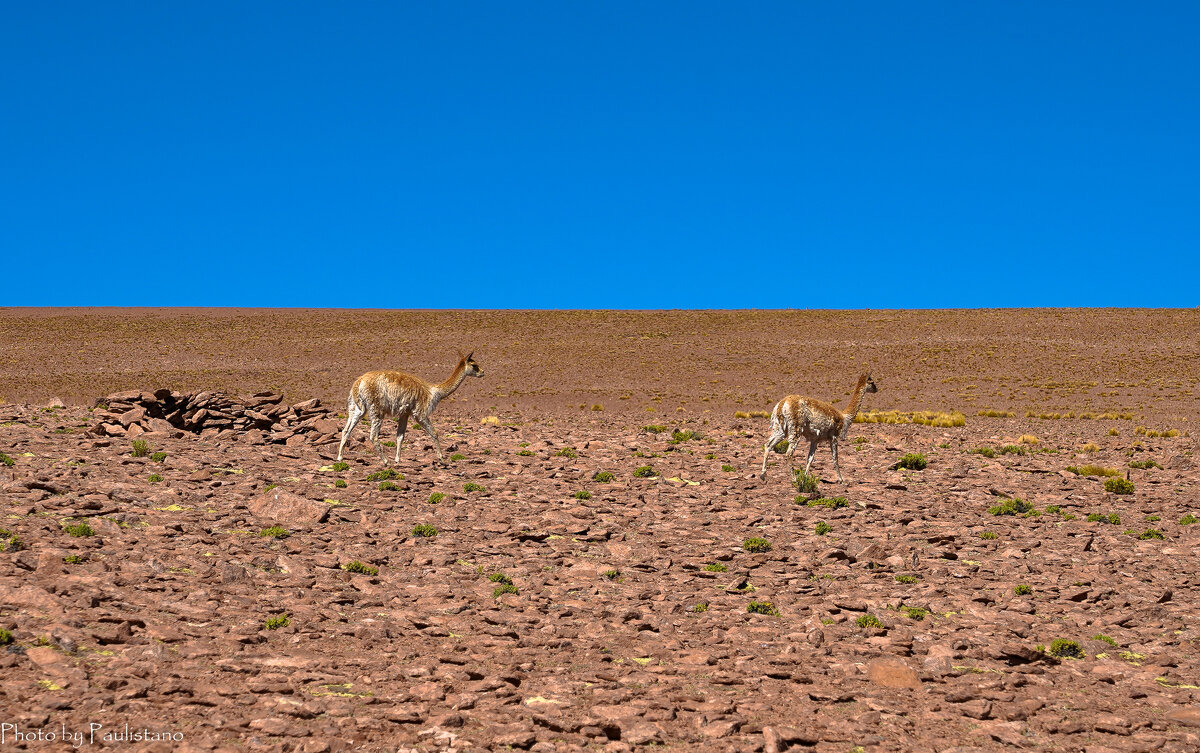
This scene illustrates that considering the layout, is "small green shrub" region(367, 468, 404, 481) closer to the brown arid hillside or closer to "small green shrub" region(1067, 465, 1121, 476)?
"small green shrub" region(1067, 465, 1121, 476)

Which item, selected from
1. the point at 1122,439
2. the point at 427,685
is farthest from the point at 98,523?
the point at 1122,439

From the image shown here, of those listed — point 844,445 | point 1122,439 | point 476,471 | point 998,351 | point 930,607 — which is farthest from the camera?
point 998,351

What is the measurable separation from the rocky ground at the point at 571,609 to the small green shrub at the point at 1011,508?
38 cm

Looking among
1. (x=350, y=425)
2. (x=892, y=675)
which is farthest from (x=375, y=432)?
(x=892, y=675)

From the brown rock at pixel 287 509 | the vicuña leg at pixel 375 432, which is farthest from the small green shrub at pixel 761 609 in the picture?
the vicuña leg at pixel 375 432

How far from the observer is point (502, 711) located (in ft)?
24.4

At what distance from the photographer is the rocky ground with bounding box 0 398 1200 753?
725cm

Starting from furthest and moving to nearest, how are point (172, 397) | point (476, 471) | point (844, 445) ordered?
point (844, 445)
point (172, 397)
point (476, 471)

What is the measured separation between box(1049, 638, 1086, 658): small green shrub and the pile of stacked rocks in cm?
1655

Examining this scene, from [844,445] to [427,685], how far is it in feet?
69.5

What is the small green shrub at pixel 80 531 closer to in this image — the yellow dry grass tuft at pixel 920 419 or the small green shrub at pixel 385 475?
the small green shrub at pixel 385 475

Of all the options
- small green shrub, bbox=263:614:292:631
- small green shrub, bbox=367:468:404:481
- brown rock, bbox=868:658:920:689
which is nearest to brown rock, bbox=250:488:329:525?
small green shrub, bbox=367:468:404:481

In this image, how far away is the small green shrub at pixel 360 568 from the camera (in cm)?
1146

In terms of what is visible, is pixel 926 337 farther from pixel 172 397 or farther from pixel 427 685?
pixel 427 685
